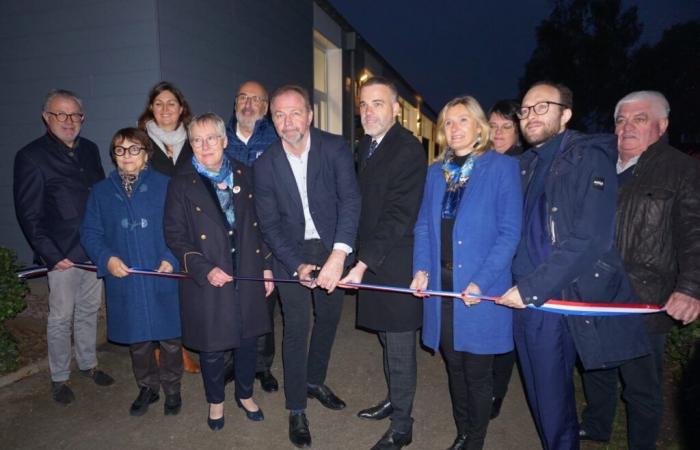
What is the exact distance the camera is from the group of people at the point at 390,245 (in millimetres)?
2535

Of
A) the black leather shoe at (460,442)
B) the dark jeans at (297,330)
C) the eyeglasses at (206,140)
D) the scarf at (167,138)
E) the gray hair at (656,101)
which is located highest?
the gray hair at (656,101)

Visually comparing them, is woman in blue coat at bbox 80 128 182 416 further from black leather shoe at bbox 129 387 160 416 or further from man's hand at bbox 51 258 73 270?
black leather shoe at bbox 129 387 160 416

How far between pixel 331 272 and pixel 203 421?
5.97 ft

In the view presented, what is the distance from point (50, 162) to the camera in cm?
378

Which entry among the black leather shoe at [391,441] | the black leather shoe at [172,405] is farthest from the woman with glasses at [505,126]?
the black leather shoe at [172,405]

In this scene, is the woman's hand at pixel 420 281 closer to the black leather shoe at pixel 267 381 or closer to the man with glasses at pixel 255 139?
the man with glasses at pixel 255 139

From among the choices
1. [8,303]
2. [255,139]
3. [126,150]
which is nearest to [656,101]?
[255,139]

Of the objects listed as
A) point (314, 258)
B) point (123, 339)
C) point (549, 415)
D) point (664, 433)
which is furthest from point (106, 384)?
point (664, 433)

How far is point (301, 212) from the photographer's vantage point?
10.5ft

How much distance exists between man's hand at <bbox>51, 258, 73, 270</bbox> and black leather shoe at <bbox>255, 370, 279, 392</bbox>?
199 cm

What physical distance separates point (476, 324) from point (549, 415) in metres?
0.69

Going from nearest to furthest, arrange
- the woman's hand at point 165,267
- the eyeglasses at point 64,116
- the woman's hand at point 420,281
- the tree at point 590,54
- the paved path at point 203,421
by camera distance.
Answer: the woman's hand at point 420,281
the paved path at point 203,421
the woman's hand at point 165,267
the eyeglasses at point 64,116
the tree at point 590,54

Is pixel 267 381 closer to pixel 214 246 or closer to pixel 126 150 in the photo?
pixel 214 246

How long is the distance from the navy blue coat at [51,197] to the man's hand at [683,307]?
4.59m
